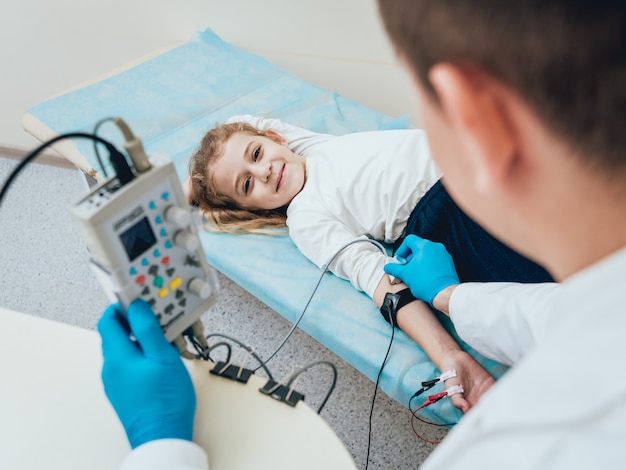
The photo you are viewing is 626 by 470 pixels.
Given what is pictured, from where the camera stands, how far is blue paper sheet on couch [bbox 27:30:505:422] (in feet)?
4.41

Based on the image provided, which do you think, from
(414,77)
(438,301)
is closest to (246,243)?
(438,301)

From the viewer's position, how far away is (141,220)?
69 centimetres

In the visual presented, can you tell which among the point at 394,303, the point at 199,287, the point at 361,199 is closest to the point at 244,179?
the point at 361,199

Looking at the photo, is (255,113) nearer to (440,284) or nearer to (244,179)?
(244,179)

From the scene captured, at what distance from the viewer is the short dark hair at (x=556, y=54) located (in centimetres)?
38

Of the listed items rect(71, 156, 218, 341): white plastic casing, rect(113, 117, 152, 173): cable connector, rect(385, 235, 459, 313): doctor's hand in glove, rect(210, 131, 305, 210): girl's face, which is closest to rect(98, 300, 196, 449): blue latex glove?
rect(71, 156, 218, 341): white plastic casing

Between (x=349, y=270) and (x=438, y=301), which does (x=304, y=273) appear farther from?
(x=438, y=301)

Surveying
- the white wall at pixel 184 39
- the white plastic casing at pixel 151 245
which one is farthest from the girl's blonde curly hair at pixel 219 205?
the white plastic casing at pixel 151 245

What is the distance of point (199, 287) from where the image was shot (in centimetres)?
78

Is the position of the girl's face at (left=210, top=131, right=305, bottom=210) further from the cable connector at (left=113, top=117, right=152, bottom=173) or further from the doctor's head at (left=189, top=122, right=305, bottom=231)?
the cable connector at (left=113, top=117, right=152, bottom=173)

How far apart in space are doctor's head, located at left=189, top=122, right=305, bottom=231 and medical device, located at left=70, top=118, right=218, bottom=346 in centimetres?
89

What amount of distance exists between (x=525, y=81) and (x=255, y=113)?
1.77 metres

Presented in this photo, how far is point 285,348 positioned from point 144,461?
1137mm

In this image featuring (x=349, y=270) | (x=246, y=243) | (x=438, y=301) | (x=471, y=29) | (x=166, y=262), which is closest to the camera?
(x=471, y=29)
